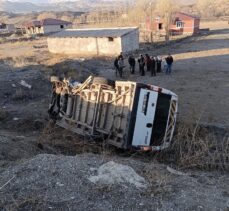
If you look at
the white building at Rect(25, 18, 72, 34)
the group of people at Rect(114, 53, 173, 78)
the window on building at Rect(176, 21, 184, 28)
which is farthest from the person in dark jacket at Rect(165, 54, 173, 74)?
the white building at Rect(25, 18, 72, 34)

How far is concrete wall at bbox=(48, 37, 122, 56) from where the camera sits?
3466 cm

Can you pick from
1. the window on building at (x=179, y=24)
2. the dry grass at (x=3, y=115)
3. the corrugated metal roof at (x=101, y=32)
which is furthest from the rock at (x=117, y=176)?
the window on building at (x=179, y=24)

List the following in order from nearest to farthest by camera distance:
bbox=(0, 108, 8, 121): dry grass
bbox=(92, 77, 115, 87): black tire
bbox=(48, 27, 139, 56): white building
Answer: bbox=(92, 77, 115, 87): black tire → bbox=(0, 108, 8, 121): dry grass → bbox=(48, 27, 139, 56): white building

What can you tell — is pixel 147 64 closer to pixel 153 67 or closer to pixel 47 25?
pixel 153 67

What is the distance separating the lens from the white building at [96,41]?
34.4 metres

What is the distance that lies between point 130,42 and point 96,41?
3172 millimetres

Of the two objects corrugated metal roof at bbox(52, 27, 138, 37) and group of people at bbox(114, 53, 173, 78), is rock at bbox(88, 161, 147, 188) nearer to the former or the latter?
group of people at bbox(114, 53, 173, 78)

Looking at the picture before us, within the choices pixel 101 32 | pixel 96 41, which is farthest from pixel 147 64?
pixel 101 32

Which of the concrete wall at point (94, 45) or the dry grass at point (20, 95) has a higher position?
the concrete wall at point (94, 45)

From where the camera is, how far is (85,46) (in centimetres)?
3631

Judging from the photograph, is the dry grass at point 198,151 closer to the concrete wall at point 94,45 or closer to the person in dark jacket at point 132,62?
the person in dark jacket at point 132,62

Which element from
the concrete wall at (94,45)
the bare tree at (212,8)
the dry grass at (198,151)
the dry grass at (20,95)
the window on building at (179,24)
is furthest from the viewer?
the bare tree at (212,8)

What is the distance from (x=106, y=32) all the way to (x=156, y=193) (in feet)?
100

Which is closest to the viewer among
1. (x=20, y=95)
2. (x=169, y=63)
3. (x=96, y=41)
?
(x=20, y=95)
